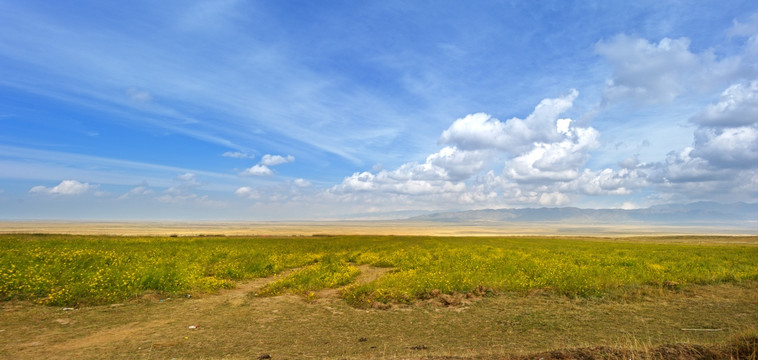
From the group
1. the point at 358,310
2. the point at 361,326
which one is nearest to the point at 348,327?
the point at 361,326

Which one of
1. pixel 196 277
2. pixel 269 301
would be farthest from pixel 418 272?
pixel 196 277

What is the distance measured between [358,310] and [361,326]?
2.33 m

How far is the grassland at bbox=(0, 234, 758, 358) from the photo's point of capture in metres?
11.1

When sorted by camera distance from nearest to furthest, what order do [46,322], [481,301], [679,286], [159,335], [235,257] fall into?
[159,335]
[46,322]
[481,301]
[679,286]
[235,257]

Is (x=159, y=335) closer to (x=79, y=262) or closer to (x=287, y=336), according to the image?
(x=287, y=336)

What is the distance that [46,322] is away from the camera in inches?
524

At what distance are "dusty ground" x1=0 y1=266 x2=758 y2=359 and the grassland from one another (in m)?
0.06

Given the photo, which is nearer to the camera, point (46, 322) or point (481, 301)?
point (46, 322)

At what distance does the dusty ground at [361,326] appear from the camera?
420 inches

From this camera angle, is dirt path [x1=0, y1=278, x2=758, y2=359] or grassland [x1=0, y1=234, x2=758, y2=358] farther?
grassland [x1=0, y1=234, x2=758, y2=358]

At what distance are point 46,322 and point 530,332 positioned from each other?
1720 centimetres

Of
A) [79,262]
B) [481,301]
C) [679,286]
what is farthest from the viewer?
[79,262]

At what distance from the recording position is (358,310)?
51.7 feet

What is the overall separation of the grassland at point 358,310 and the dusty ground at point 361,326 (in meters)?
0.06
